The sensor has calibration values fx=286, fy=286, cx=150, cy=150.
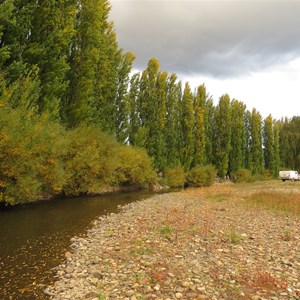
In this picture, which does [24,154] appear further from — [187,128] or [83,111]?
[187,128]

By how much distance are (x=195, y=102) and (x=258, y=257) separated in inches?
Result: 2326

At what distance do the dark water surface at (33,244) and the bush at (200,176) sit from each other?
3936 centimetres

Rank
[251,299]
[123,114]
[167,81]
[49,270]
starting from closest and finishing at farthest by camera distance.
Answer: [251,299]
[49,270]
[123,114]
[167,81]

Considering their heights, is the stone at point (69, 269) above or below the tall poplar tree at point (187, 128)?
below

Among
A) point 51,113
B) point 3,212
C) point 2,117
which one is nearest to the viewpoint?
point 2,117

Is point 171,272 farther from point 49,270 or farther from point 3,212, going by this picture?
point 3,212

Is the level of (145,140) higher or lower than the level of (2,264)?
higher

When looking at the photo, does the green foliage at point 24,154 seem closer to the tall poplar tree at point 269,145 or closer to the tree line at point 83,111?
the tree line at point 83,111

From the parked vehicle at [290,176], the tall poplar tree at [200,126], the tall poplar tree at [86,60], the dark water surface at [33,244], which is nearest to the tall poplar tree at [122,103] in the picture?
the tall poplar tree at [86,60]

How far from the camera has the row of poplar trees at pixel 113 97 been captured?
23422 millimetres

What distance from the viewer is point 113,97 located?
141 ft

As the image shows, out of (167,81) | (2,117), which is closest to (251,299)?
(2,117)

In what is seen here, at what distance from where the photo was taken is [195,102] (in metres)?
65.4

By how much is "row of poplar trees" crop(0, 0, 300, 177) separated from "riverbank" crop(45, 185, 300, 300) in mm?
12885
